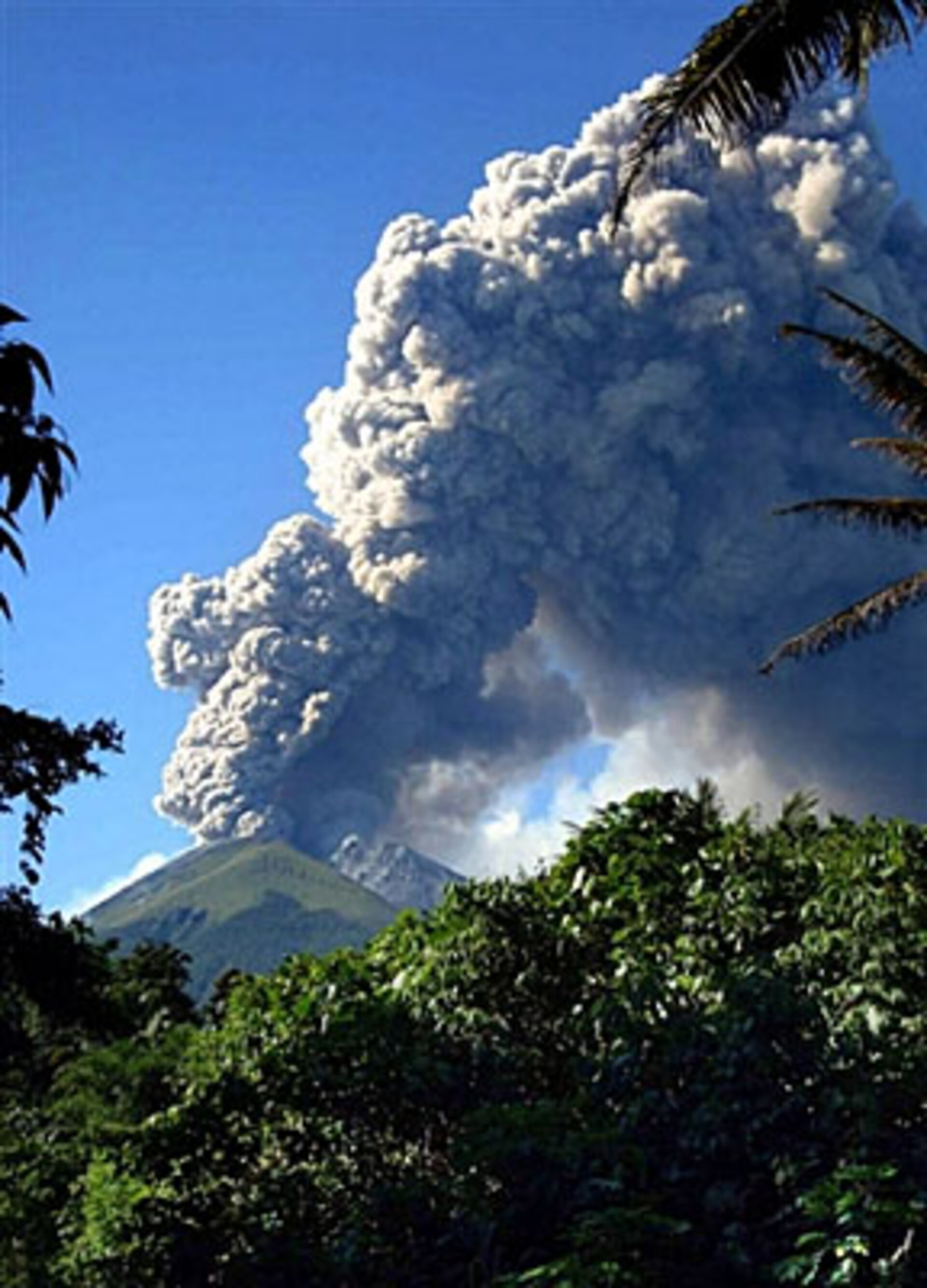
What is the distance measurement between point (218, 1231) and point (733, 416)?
192 m

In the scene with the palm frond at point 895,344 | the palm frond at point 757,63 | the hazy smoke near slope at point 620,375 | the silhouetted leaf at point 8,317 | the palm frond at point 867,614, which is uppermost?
the hazy smoke near slope at point 620,375

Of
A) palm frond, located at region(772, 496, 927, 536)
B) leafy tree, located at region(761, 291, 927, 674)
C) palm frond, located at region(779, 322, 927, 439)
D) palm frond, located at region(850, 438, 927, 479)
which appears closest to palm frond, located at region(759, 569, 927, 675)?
leafy tree, located at region(761, 291, 927, 674)

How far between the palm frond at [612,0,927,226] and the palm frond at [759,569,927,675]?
742cm

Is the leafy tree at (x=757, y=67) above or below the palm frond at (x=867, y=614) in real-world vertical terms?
below

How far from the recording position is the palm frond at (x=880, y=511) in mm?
15844

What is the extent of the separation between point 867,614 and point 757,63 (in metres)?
8.10

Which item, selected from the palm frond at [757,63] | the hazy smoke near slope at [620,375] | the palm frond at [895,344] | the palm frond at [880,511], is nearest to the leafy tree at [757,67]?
the palm frond at [757,63]

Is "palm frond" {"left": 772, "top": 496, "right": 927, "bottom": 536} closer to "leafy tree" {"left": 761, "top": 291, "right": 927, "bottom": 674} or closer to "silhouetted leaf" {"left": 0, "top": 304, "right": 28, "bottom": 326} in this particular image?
"leafy tree" {"left": 761, "top": 291, "right": 927, "bottom": 674}

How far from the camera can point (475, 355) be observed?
168125mm

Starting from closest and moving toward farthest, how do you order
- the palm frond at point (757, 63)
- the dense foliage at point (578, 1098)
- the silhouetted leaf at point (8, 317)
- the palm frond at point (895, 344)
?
the silhouetted leaf at point (8, 317) → the palm frond at point (757, 63) → the dense foliage at point (578, 1098) → the palm frond at point (895, 344)

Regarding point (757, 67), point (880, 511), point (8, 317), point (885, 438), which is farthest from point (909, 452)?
point (8, 317)

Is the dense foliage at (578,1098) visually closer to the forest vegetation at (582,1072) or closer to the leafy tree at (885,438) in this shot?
the forest vegetation at (582,1072)

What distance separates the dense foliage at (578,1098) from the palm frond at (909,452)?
3795mm

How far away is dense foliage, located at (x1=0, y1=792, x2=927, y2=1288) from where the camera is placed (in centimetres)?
1010
